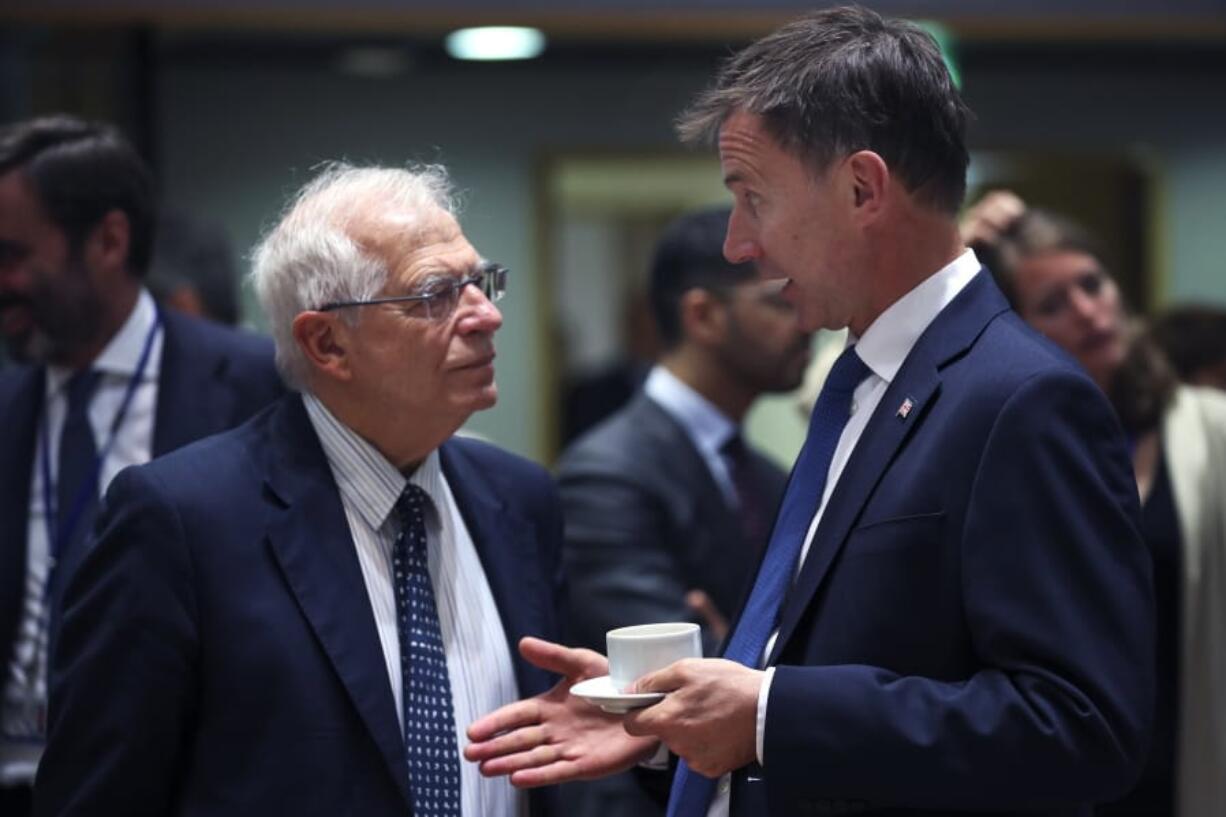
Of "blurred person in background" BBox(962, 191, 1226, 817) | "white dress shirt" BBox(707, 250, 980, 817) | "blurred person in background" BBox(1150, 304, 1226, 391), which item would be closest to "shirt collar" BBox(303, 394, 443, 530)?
"white dress shirt" BBox(707, 250, 980, 817)

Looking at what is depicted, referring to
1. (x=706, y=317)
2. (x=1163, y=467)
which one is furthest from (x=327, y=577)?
(x=1163, y=467)

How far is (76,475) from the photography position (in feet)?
9.27

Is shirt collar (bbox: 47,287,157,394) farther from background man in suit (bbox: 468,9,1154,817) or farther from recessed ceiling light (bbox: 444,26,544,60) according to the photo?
recessed ceiling light (bbox: 444,26,544,60)

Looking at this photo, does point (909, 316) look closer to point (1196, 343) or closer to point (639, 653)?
point (639, 653)

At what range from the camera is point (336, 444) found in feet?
7.25

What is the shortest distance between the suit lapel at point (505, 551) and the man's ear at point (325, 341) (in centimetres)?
25

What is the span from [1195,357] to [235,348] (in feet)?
7.57

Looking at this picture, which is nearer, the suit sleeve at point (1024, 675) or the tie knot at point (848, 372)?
the suit sleeve at point (1024, 675)

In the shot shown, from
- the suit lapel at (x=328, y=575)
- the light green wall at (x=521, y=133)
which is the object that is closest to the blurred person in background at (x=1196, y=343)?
the suit lapel at (x=328, y=575)

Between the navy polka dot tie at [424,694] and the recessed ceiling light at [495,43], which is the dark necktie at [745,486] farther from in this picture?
the recessed ceiling light at [495,43]

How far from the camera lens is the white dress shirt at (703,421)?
11.1ft

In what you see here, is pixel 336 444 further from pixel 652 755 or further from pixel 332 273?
pixel 652 755

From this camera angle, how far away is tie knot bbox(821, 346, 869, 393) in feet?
6.44

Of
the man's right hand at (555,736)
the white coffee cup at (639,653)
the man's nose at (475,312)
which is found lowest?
the man's right hand at (555,736)
